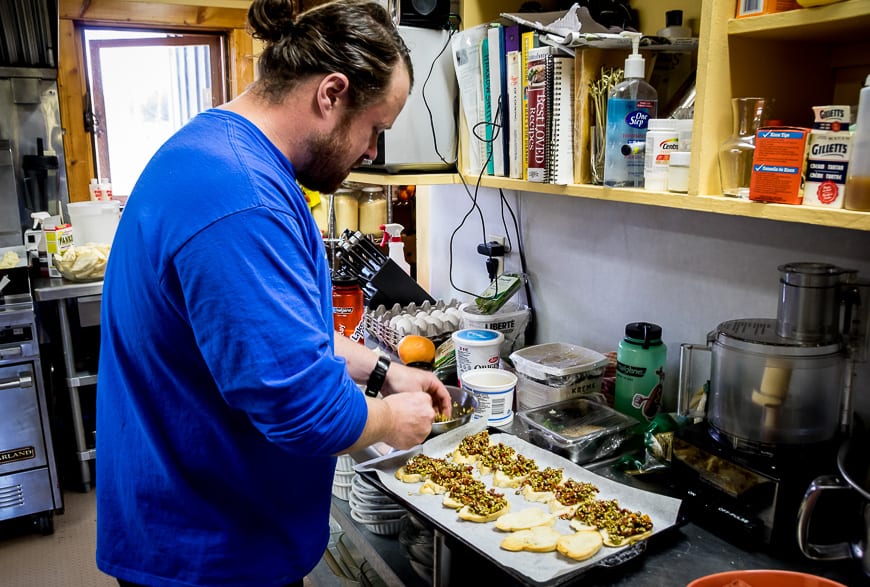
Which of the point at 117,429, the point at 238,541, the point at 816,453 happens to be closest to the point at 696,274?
the point at 816,453

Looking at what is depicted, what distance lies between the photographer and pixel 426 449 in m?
1.40

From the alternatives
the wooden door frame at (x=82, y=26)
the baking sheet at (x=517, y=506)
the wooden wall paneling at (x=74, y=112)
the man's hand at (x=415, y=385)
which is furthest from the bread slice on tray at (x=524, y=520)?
the wooden wall paneling at (x=74, y=112)

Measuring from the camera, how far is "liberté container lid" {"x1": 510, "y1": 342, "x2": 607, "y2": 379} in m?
1.53

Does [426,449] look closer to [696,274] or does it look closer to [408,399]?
[408,399]

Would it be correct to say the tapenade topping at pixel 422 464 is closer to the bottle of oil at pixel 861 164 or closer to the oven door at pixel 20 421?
the bottle of oil at pixel 861 164

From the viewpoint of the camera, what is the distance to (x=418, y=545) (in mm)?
1238

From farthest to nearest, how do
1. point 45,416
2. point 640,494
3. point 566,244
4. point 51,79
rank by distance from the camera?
point 51,79 < point 45,416 < point 566,244 < point 640,494

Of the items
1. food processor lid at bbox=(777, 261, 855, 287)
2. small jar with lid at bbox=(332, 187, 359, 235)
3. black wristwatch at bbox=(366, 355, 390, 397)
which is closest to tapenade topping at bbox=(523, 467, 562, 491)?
black wristwatch at bbox=(366, 355, 390, 397)

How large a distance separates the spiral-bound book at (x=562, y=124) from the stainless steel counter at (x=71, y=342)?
217 centimetres

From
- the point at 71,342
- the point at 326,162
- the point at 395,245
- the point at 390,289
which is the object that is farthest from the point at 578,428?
the point at 71,342

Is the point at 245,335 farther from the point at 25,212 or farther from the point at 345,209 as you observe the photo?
the point at 25,212

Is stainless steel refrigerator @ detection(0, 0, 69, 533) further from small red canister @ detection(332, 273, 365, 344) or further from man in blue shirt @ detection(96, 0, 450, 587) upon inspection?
man in blue shirt @ detection(96, 0, 450, 587)

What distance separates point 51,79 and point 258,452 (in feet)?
10.5

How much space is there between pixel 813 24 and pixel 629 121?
34cm
